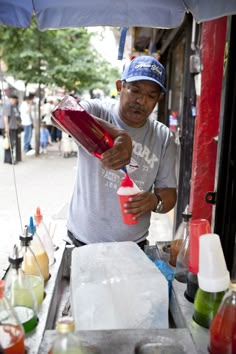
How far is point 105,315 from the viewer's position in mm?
1065

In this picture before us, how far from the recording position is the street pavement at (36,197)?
550 cm

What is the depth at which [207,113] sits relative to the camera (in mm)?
3568

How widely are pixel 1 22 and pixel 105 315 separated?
137 cm

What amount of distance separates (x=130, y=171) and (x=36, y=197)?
20.0ft

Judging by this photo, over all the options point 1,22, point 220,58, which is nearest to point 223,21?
point 220,58

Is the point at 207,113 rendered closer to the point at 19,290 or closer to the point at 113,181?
the point at 113,181

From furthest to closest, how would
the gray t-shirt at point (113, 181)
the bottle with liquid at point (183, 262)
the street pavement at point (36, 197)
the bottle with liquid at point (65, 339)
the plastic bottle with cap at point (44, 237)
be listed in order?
1. the street pavement at point (36, 197)
2. the gray t-shirt at point (113, 181)
3. the plastic bottle with cap at point (44, 237)
4. the bottle with liquid at point (183, 262)
5. the bottle with liquid at point (65, 339)

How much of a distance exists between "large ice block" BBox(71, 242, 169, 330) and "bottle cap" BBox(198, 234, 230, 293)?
0.16 meters

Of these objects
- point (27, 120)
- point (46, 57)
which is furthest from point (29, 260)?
point (27, 120)

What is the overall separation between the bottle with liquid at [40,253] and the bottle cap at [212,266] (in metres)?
0.61

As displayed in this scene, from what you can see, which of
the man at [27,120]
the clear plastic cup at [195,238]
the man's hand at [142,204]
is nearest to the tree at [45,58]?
the man at [27,120]

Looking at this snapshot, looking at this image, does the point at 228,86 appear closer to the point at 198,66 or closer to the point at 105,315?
the point at 105,315

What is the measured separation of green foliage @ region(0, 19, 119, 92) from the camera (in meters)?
11.8

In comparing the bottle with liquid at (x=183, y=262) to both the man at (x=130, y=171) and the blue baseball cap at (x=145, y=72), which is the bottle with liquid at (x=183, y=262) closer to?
the man at (x=130, y=171)
